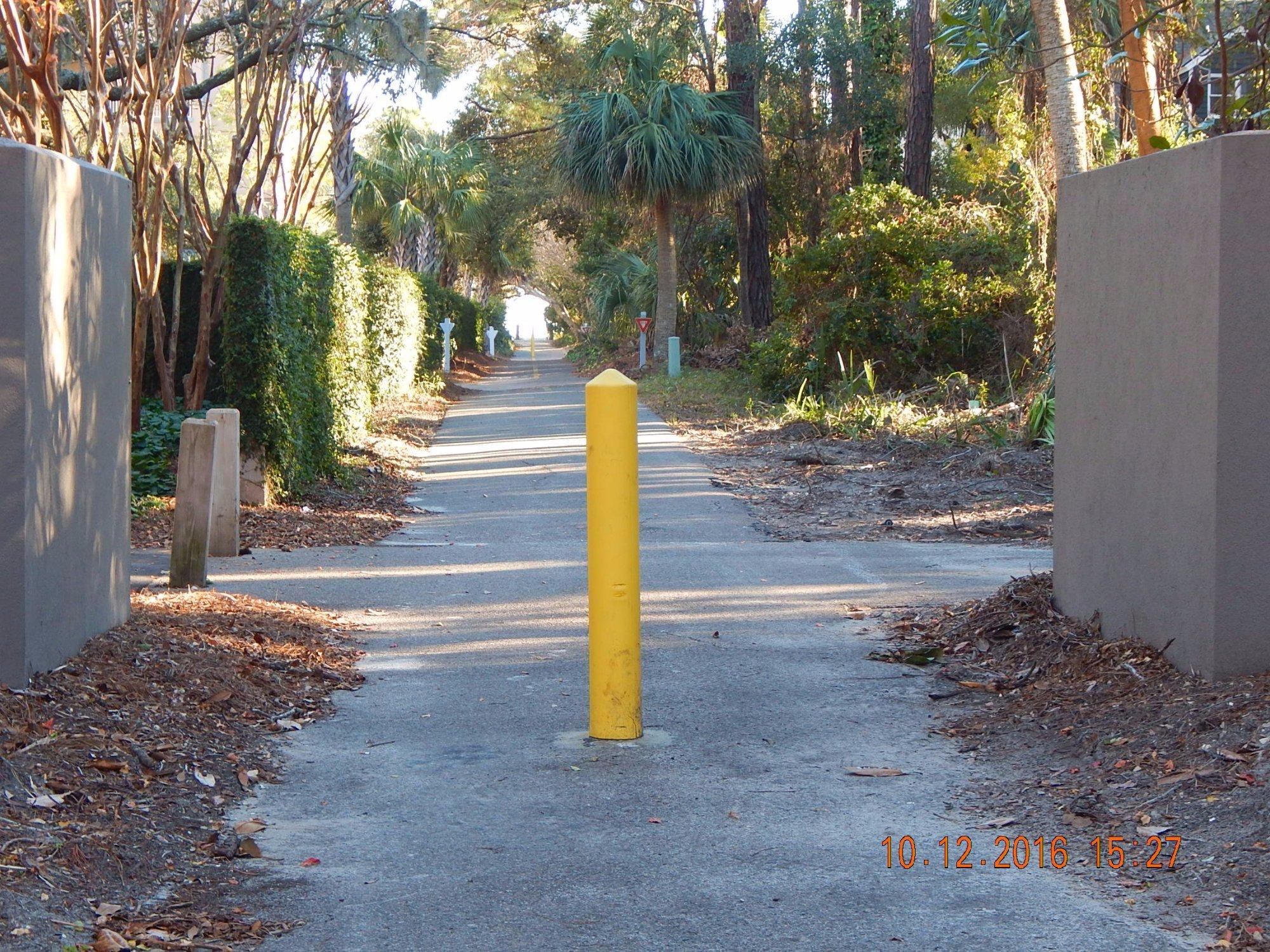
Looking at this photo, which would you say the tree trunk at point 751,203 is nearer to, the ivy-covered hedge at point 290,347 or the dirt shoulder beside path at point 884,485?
the dirt shoulder beside path at point 884,485

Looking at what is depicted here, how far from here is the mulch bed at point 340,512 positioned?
9.93 meters

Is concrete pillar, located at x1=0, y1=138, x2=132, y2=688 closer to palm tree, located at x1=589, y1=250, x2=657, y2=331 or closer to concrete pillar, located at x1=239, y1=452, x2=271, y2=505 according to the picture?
concrete pillar, located at x1=239, y1=452, x2=271, y2=505

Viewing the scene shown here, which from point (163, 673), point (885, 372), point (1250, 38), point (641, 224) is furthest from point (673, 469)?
point (641, 224)

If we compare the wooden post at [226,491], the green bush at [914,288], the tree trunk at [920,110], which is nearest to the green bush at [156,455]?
the wooden post at [226,491]

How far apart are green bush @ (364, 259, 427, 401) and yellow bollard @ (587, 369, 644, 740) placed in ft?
45.6

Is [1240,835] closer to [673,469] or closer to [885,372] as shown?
[673,469]

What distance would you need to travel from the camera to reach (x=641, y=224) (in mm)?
36750

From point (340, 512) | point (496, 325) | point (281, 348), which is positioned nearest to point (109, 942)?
point (340, 512)

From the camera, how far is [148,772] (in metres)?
4.46

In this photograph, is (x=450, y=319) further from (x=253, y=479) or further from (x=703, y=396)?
(x=253, y=479)

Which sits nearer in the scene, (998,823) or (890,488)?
(998,823)

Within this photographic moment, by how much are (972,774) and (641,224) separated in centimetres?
3311

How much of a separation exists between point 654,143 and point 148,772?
24.5 m

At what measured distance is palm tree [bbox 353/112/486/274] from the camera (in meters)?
39.6
